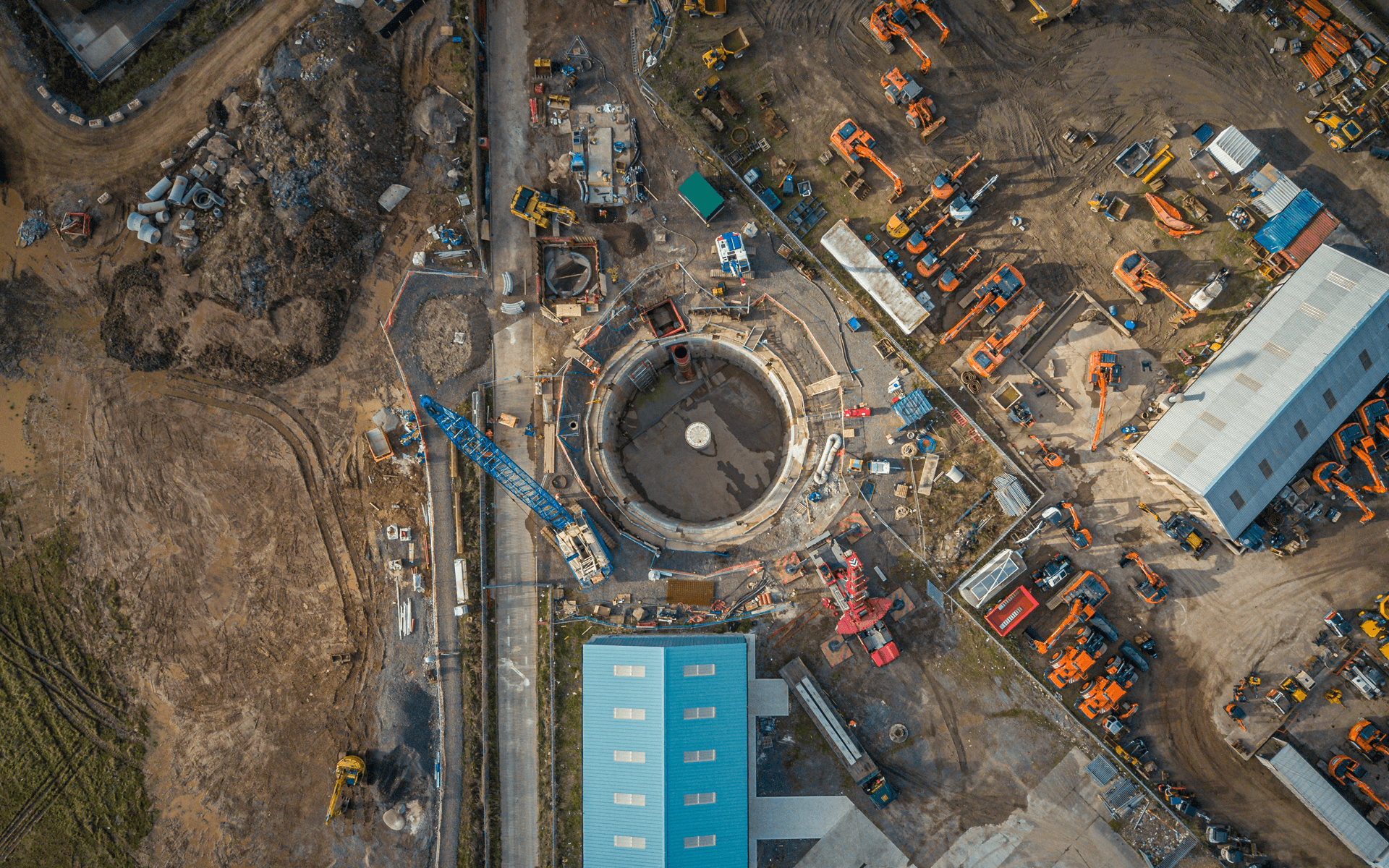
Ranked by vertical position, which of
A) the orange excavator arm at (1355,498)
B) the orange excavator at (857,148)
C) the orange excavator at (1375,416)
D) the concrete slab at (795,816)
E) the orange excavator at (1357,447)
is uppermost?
the orange excavator at (857,148)

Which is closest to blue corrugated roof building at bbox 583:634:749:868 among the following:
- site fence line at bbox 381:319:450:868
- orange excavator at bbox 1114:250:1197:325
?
site fence line at bbox 381:319:450:868

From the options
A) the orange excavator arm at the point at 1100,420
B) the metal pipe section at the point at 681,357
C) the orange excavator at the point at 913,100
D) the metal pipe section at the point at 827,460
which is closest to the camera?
the orange excavator arm at the point at 1100,420

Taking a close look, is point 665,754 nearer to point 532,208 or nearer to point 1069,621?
point 1069,621

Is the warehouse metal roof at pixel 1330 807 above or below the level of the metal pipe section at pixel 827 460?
below

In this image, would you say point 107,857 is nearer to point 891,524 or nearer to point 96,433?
point 96,433

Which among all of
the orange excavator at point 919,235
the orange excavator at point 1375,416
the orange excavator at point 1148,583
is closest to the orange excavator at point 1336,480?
the orange excavator at point 1375,416

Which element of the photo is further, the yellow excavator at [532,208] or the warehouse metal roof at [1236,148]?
the yellow excavator at [532,208]

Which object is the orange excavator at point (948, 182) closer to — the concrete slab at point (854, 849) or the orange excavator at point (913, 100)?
the orange excavator at point (913, 100)

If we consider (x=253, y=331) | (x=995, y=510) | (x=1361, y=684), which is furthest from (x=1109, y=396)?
(x=253, y=331)
